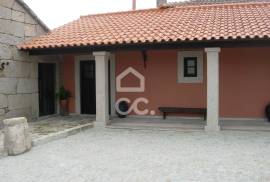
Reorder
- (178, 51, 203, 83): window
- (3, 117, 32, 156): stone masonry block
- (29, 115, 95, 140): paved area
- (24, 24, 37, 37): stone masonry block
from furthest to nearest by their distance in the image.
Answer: (178, 51, 203, 83): window < (24, 24, 37, 37): stone masonry block < (29, 115, 95, 140): paved area < (3, 117, 32, 156): stone masonry block

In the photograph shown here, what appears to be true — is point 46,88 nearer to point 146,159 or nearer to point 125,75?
point 125,75

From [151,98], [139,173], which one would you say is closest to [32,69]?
[151,98]

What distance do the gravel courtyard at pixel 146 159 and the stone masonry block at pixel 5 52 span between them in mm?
3413

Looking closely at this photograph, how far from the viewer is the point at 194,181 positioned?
5473 millimetres

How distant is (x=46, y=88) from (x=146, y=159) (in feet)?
23.5

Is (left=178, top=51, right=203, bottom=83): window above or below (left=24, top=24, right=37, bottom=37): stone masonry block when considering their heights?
below

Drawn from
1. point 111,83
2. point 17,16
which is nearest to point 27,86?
point 17,16

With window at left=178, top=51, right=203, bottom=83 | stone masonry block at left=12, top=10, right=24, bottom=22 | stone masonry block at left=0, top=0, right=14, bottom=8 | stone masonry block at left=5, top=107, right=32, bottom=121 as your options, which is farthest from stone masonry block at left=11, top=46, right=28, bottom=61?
window at left=178, top=51, right=203, bottom=83

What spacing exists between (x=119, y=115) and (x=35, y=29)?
4.27 m

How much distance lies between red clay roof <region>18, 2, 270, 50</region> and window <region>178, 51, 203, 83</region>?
1.12m

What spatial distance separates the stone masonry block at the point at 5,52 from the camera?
1033 centimetres

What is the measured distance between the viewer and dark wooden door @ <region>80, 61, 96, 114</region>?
13127 mm

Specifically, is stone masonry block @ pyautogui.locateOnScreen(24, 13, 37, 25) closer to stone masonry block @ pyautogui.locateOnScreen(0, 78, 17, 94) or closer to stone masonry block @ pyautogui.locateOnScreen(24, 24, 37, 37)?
stone masonry block @ pyautogui.locateOnScreen(24, 24, 37, 37)

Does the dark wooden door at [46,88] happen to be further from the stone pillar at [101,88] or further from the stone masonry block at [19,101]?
the stone pillar at [101,88]
